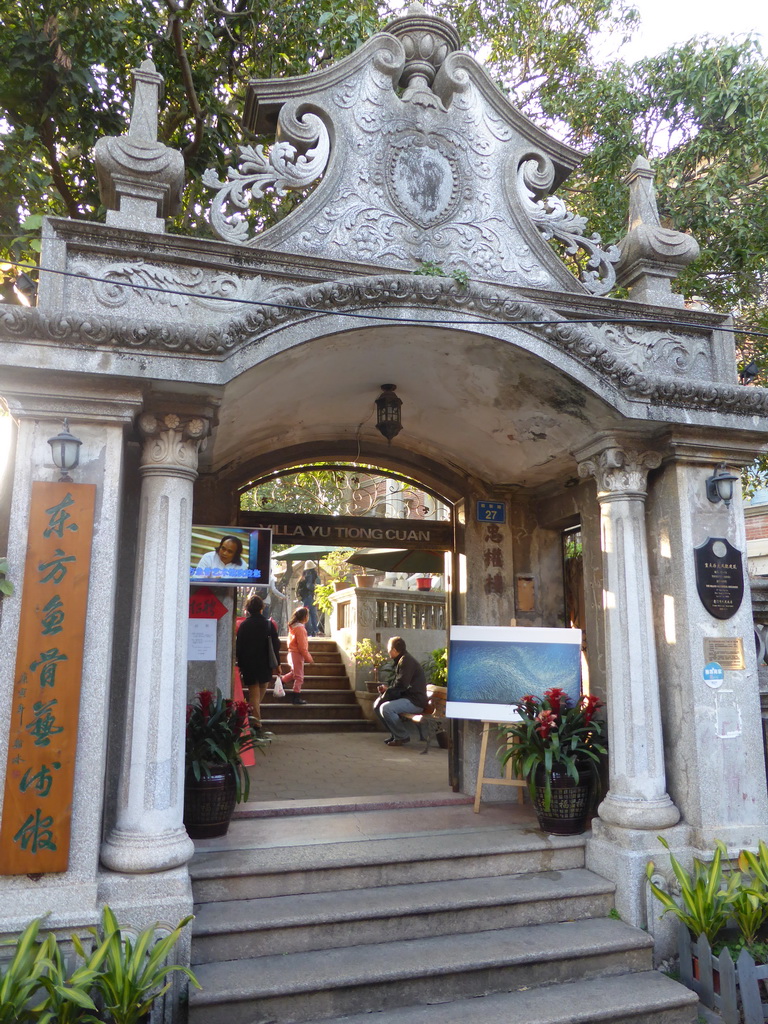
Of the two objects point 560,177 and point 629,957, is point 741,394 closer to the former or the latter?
point 560,177

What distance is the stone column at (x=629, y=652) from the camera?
17.0ft

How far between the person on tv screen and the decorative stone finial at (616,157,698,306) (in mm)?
3793

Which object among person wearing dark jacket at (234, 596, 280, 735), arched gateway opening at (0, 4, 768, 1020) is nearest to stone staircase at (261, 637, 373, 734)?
person wearing dark jacket at (234, 596, 280, 735)

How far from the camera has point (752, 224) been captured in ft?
29.4

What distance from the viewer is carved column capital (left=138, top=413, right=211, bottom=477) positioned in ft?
15.3

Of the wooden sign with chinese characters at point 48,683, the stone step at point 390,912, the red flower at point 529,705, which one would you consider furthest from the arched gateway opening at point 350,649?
the wooden sign with chinese characters at point 48,683

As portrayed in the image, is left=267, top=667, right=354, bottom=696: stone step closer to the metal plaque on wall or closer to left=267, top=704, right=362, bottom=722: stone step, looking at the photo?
left=267, top=704, right=362, bottom=722: stone step

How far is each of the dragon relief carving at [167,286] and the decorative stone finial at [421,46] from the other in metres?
2.22

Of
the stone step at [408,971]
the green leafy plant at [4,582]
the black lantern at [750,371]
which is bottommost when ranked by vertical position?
the stone step at [408,971]

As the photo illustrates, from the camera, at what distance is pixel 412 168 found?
5.67m

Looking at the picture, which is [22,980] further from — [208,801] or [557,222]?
[557,222]

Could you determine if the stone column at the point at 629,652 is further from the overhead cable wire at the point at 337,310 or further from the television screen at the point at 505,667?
the overhead cable wire at the point at 337,310

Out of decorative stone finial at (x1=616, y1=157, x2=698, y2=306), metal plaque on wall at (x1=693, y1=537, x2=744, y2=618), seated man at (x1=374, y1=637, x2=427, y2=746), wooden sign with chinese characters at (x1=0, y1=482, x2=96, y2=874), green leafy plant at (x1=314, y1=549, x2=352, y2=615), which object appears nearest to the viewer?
wooden sign with chinese characters at (x1=0, y1=482, x2=96, y2=874)

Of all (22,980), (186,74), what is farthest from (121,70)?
(22,980)
